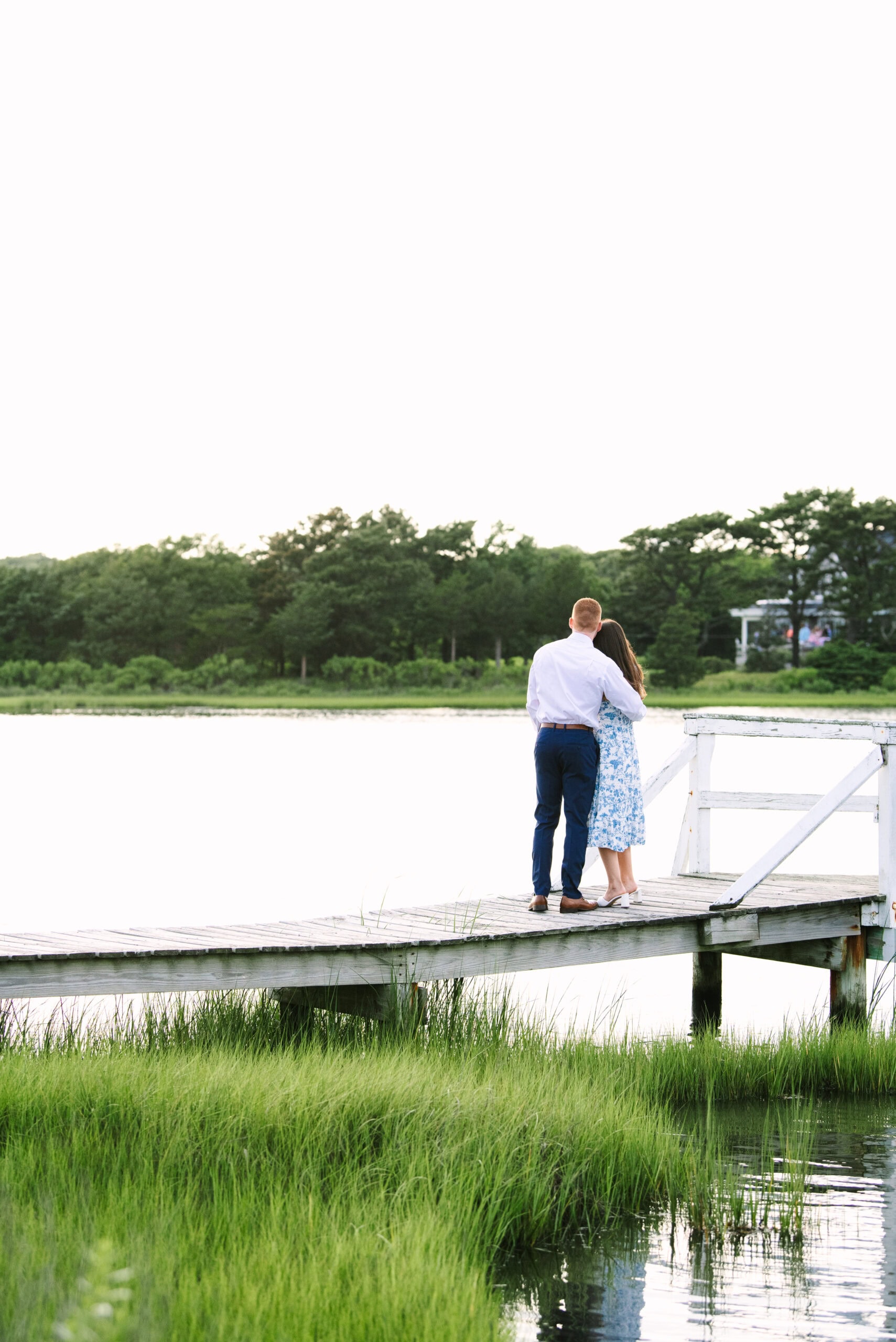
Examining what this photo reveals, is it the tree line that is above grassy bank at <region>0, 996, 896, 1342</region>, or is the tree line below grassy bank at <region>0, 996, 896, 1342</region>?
above

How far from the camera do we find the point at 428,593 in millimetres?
80500

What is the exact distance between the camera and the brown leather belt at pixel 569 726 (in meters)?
8.05

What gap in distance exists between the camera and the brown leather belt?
8055mm

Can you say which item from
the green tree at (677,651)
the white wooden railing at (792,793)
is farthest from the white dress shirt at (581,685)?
the green tree at (677,651)

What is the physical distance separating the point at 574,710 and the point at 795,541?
7176 cm

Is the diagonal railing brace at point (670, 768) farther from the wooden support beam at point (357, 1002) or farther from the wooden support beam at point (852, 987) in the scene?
the wooden support beam at point (357, 1002)

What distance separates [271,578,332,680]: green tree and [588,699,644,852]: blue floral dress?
6937cm

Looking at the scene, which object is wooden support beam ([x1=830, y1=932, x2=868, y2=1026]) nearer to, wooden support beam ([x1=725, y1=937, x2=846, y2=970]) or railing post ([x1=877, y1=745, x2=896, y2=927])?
wooden support beam ([x1=725, y1=937, x2=846, y2=970])

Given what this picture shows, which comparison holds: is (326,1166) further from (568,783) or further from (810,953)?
(810,953)

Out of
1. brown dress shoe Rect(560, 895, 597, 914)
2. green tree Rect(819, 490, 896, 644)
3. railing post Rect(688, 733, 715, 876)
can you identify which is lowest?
brown dress shoe Rect(560, 895, 597, 914)

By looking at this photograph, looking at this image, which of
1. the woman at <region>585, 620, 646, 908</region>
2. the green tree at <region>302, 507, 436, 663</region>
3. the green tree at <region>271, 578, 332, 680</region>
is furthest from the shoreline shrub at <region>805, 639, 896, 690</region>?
the woman at <region>585, 620, 646, 908</region>

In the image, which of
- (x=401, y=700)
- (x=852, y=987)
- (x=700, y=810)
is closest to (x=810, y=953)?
(x=852, y=987)

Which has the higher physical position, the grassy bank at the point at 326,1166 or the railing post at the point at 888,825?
the railing post at the point at 888,825

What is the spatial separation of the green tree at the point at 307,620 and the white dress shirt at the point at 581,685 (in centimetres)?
6957
